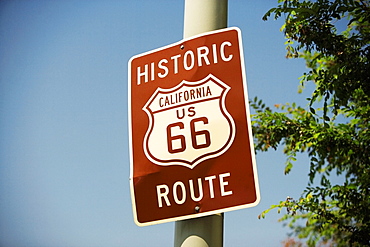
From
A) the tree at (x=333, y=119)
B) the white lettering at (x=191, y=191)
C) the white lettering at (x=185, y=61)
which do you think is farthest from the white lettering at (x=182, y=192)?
the tree at (x=333, y=119)

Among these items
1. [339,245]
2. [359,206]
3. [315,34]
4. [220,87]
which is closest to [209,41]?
[220,87]

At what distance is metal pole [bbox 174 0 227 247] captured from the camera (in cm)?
93

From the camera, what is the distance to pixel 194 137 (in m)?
0.99

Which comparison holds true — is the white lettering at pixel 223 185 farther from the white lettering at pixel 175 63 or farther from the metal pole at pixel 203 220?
the white lettering at pixel 175 63

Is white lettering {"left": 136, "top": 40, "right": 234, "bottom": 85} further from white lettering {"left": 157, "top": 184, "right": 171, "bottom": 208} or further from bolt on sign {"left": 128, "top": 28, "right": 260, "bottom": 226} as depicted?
white lettering {"left": 157, "top": 184, "right": 171, "bottom": 208}

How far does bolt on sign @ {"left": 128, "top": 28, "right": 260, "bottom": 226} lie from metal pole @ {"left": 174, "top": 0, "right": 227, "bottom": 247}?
0.07ft

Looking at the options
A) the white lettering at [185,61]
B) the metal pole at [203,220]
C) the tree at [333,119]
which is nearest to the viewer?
the metal pole at [203,220]

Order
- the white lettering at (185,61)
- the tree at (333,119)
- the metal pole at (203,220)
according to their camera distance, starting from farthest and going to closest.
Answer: the tree at (333,119) < the white lettering at (185,61) < the metal pole at (203,220)

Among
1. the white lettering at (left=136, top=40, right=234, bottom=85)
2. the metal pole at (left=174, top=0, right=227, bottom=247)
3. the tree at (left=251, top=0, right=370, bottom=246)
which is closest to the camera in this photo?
the metal pole at (left=174, top=0, right=227, bottom=247)

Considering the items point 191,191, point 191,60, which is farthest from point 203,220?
point 191,60

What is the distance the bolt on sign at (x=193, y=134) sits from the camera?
0.94 m

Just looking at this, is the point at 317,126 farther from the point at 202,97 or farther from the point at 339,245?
the point at 202,97

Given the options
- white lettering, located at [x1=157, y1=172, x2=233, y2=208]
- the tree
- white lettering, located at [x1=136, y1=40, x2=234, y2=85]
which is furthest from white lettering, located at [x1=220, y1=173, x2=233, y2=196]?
the tree

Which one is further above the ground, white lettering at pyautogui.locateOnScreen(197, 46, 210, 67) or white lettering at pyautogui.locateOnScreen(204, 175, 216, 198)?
white lettering at pyautogui.locateOnScreen(197, 46, 210, 67)
